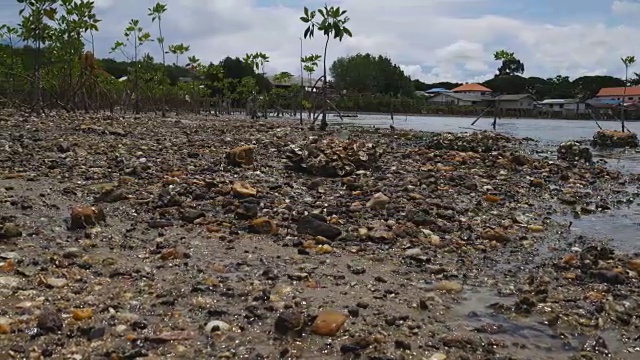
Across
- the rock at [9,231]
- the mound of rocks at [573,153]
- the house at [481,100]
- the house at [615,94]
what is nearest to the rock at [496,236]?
the rock at [9,231]

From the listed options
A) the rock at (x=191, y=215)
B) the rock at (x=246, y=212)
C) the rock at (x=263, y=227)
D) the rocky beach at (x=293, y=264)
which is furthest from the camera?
the rock at (x=246, y=212)

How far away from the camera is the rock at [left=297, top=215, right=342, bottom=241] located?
20.0 feet

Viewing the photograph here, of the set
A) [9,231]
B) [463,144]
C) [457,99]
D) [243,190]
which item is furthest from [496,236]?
[457,99]

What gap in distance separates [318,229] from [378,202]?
1604 mm

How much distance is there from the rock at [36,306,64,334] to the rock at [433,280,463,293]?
291cm

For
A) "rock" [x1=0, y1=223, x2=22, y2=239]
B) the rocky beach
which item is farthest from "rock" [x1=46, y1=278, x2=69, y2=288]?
"rock" [x1=0, y1=223, x2=22, y2=239]

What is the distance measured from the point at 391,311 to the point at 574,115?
3384 inches

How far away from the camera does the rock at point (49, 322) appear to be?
3422mm

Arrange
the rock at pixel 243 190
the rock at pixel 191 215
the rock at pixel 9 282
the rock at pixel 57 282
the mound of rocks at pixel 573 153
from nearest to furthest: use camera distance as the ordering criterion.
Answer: the rock at pixel 9 282
the rock at pixel 57 282
the rock at pixel 191 215
the rock at pixel 243 190
the mound of rocks at pixel 573 153

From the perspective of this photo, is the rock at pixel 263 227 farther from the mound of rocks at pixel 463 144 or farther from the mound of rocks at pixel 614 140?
the mound of rocks at pixel 614 140

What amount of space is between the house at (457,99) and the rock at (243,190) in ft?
337

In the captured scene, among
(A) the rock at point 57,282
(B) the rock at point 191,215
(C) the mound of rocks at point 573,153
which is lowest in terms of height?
(A) the rock at point 57,282

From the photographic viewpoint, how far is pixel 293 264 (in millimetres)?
5125

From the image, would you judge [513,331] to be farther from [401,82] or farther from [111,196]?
[401,82]
